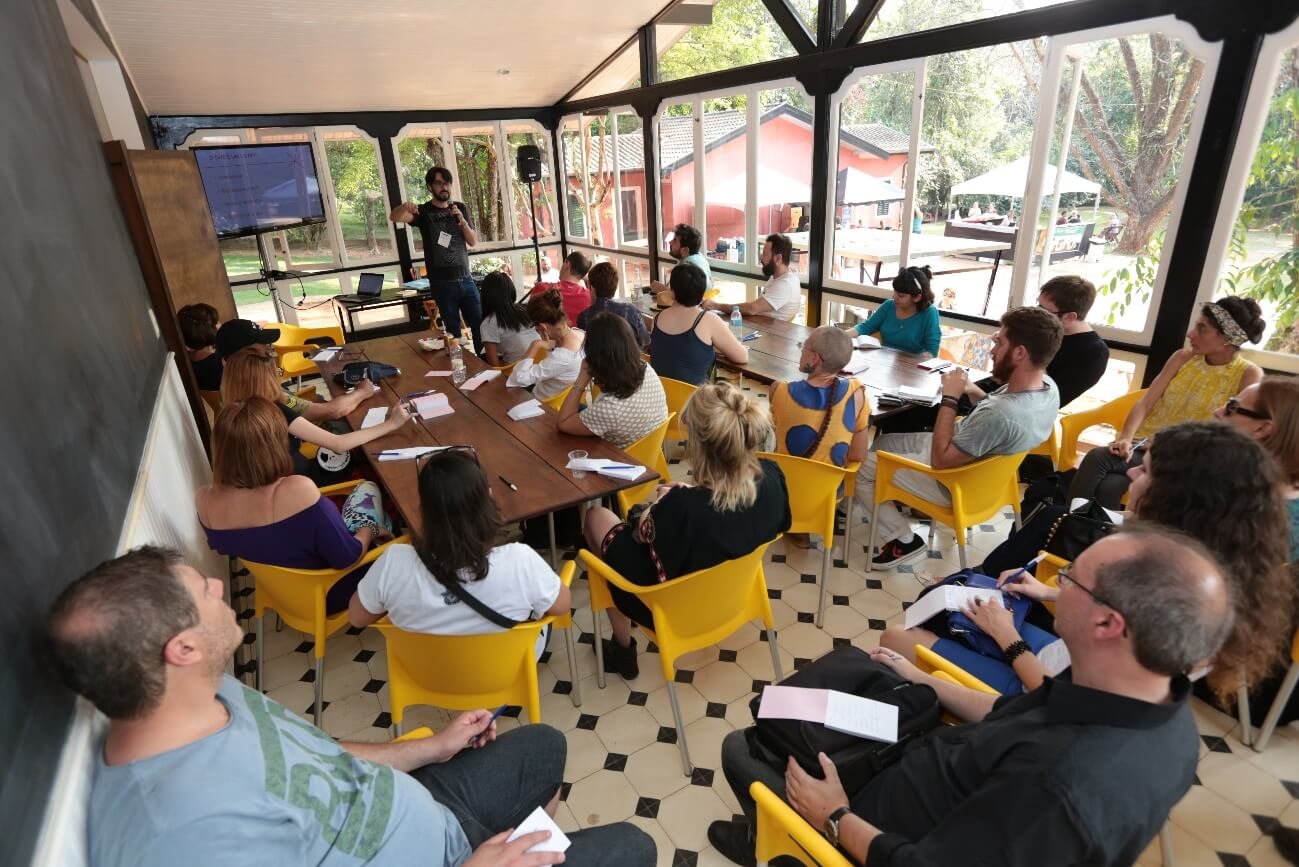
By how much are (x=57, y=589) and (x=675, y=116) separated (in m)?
7.36

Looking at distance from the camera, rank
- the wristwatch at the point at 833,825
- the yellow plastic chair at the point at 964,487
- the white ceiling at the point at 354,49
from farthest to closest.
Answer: the white ceiling at the point at 354,49 → the yellow plastic chair at the point at 964,487 → the wristwatch at the point at 833,825

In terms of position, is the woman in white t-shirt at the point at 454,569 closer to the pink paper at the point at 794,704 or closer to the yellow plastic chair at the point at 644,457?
the pink paper at the point at 794,704

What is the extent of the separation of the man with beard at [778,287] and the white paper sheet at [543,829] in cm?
425

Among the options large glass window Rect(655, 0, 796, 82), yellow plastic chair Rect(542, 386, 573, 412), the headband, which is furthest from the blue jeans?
the headband

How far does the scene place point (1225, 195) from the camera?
143 inches

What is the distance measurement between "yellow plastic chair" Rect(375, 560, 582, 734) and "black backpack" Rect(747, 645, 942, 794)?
0.72 meters

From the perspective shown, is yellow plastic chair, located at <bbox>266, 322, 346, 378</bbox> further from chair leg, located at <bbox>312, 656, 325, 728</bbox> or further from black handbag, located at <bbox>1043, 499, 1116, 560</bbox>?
black handbag, located at <bbox>1043, 499, 1116, 560</bbox>

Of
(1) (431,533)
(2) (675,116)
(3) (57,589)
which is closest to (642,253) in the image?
(2) (675,116)

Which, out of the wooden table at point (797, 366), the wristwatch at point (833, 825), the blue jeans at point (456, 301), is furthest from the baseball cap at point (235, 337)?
the wristwatch at point (833, 825)

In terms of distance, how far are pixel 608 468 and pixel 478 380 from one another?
1.57m

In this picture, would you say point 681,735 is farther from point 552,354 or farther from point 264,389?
point 264,389

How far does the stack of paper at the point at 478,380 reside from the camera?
13.0ft

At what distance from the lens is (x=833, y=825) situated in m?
1.44

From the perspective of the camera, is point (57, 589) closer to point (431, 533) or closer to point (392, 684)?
point (431, 533)
